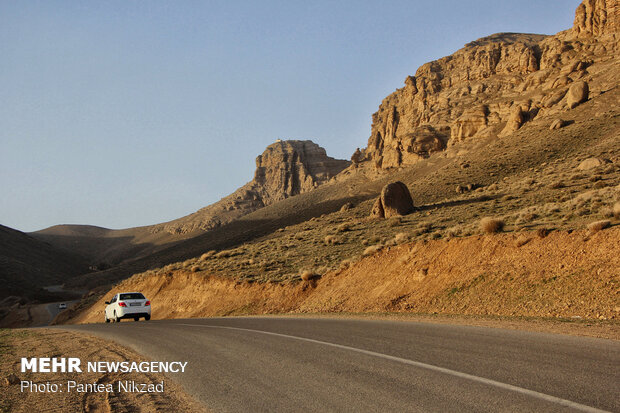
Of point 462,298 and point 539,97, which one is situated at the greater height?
point 539,97

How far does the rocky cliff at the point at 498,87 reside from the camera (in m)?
75.0

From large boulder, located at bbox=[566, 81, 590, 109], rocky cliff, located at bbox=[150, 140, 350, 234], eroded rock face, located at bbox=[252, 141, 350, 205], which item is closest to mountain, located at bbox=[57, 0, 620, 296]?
large boulder, located at bbox=[566, 81, 590, 109]

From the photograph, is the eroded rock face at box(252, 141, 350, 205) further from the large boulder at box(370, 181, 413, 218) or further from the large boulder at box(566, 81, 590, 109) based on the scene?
the large boulder at box(370, 181, 413, 218)

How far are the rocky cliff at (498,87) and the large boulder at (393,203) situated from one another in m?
38.2

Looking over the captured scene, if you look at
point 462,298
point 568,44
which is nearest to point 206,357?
point 462,298

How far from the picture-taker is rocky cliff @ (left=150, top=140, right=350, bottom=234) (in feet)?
469

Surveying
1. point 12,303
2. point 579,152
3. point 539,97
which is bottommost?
point 12,303

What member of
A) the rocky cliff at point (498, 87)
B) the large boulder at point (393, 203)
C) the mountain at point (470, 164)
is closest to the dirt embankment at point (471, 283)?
the mountain at point (470, 164)

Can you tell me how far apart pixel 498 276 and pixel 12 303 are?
218 ft

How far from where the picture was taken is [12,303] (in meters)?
→ 61.8

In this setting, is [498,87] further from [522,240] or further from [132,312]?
[132,312]

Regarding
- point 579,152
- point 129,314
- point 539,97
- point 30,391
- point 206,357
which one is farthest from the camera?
point 539,97

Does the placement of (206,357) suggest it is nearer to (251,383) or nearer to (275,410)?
(251,383)

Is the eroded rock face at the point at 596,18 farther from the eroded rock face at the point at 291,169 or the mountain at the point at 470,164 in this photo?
the eroded rock face at the point at 291,169
